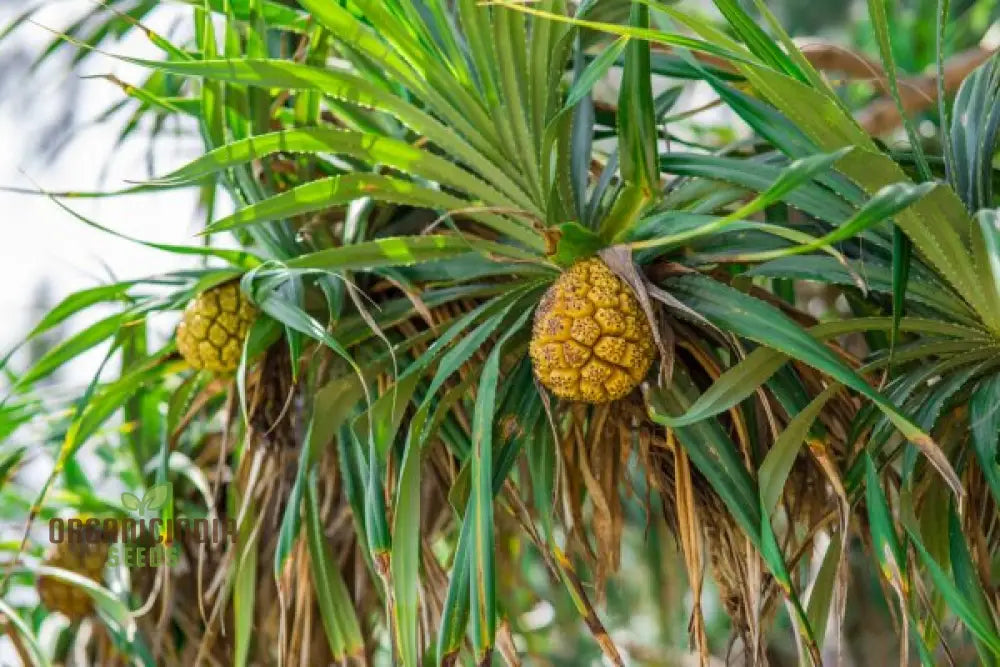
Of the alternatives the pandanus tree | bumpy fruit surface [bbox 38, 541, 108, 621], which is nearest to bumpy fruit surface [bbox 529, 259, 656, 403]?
the pandanus tree

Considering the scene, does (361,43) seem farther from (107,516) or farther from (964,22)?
(964,22)

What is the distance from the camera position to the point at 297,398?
111 cm

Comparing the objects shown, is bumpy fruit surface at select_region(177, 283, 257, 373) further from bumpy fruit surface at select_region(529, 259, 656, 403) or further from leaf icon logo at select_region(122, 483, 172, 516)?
bumpy fruit surface at select_region(529, 259, 656, 403)

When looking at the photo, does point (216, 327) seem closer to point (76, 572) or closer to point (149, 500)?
point (149, 500)

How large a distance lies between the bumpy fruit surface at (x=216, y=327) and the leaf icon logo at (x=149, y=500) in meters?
0.13

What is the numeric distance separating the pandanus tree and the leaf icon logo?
0.08 ft

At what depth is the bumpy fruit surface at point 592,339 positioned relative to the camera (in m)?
0.82

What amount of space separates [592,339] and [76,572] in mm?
858

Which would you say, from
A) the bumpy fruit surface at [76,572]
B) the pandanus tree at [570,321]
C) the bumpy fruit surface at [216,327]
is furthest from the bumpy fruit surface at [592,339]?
the bumpy fruit surface at [76,572]

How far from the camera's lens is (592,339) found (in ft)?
2.68

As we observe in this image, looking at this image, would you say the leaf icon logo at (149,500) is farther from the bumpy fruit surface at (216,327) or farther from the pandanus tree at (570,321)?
the bumpy fruit surface at (216,327)

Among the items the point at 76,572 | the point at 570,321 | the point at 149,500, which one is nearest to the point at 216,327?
the point at 149,500

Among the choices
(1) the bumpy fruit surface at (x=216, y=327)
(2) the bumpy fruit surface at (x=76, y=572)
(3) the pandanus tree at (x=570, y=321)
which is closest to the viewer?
(3) the pandanus tree at (x=570, y=321)

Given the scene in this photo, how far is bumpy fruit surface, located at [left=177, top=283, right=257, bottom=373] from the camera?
1034mm
